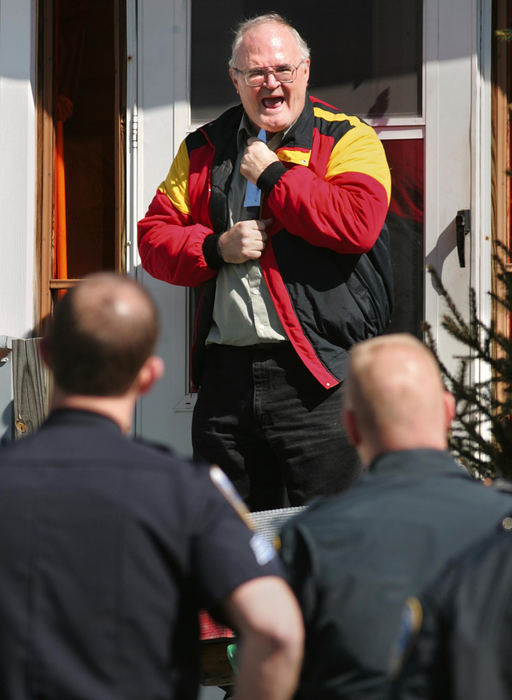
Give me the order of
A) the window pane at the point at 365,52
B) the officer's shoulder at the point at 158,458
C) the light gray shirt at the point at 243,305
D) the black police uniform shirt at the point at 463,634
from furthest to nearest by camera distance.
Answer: the window pane at the point at 365,52, the light gray shirt at the point at 243,305, the officer's shoulder at the point at 158,458, the black police uniform shirt at the point at 463,634

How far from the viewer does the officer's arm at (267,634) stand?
6.04ft

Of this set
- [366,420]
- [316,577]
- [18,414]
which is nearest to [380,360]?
[366,420]

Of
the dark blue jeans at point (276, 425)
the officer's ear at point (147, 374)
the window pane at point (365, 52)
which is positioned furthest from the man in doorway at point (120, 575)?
the window pane at point (365, 52)

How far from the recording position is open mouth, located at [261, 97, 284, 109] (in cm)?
377

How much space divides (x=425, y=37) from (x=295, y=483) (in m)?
1.96

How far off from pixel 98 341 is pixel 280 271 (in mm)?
1749

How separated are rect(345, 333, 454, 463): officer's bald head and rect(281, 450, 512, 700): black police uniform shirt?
0.04m

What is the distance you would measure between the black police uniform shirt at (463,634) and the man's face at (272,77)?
2.40m

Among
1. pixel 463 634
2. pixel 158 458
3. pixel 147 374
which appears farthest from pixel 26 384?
pixel 463 634

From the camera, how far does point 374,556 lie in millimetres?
1899

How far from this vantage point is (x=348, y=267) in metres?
3.72

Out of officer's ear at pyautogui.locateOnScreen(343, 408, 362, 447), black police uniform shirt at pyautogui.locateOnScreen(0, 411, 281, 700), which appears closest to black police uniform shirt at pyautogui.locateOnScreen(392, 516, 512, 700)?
black police uniform shirt at pyautogui.locateOnScreen(0, 411, 281, 700)

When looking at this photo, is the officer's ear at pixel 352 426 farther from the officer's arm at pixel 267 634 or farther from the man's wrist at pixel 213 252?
the man's wrist at pixel 213 252

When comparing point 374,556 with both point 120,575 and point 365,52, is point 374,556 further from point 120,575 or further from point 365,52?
point 365,52
